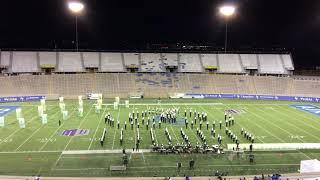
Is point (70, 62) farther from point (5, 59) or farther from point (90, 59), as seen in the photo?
→ point (5, 59)

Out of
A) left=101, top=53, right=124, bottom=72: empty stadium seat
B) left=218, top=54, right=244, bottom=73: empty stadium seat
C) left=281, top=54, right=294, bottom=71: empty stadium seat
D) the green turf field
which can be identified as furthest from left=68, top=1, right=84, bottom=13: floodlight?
left=281, top=54, right=294, bottom=71: empty stadium seat

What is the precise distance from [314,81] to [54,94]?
32537mm

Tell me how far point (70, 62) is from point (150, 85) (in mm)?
11821

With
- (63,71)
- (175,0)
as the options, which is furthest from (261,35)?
(63,71)

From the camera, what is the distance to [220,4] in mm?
40812

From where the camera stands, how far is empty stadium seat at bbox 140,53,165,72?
160 feet

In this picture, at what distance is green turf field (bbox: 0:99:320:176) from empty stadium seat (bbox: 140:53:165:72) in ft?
55.4

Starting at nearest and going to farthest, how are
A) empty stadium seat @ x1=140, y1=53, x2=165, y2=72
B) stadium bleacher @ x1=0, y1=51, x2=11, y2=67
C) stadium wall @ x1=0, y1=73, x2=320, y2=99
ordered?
stadium wall @ x1=0, y1=73, x2=320, y2=99 < stadium bleacher @ x1=0, y1=51, x2=11, y2=67 < empty stadium seat @ x1=140, y1=53, x2=165, y2=72

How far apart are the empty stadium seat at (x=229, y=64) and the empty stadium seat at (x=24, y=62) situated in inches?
1007

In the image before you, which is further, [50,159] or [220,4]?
[220,4]

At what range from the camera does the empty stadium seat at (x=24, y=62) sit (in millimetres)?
45722

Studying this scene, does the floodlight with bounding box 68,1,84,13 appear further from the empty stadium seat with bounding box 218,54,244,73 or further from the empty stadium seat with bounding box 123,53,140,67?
the empty stadium seat with bounding box 218,54,244,73

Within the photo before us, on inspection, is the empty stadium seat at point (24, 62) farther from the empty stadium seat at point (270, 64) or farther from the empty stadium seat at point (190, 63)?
the empty stadium seat at point (270, 64)

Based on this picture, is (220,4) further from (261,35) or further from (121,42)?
(121,42)
